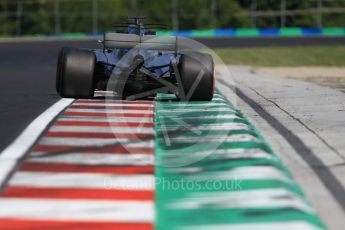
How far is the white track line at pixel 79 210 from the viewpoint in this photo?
19.2ft

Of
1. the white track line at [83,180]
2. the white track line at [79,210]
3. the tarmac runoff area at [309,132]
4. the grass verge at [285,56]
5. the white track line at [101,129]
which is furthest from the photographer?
the grass verge at [285,56]

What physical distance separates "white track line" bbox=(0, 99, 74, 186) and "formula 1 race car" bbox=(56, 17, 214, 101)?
650 mm

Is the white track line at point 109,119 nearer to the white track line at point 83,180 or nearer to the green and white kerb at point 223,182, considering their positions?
the green and white kerb at point 223,182

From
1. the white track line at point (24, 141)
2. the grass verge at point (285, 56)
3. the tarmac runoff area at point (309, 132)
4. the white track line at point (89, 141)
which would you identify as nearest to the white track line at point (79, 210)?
the white track line at point (24, 141)

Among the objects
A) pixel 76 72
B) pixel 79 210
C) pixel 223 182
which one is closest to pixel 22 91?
pixel 76 72

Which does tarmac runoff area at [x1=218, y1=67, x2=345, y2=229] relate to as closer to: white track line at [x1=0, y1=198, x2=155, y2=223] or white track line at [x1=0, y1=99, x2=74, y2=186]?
white track line at [x1=0, y1=198, x2=155, y2=223]

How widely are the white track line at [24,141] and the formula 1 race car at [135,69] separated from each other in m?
0.65

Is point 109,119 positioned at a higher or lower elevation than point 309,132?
lower

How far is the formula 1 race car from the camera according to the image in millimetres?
12836

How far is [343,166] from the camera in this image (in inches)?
302

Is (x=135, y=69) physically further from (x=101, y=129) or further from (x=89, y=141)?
(x=89, y=141)

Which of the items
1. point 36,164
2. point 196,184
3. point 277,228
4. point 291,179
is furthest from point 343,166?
point 36,164

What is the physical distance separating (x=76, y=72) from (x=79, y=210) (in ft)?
23.0

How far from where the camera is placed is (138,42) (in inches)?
532
